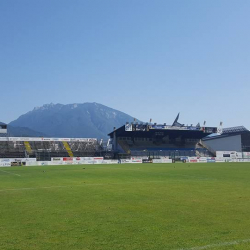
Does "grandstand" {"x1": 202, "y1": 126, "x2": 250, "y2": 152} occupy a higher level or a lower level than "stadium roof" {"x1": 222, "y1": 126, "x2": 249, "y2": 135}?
lower

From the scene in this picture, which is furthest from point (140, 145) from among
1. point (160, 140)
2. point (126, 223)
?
point (126, 223)

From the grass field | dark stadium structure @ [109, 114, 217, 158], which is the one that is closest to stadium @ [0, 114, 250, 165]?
dark stadium structure @ [109, 114, 217, 158]

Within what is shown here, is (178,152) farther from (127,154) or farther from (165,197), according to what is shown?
(165,197)

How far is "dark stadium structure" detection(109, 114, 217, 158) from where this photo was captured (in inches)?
3764

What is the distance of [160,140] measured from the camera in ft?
350

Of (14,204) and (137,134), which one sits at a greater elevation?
(137,134)

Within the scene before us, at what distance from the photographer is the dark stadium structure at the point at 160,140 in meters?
95.6

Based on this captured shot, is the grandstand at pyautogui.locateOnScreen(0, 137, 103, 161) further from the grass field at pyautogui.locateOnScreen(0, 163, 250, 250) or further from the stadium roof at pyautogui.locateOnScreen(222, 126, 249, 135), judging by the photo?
the grass field at pyautogui.locateOnScreen(0, 163, 250, 250)

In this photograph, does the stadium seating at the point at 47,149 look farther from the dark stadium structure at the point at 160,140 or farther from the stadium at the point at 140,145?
the dark stadium structure at the point at 160,140

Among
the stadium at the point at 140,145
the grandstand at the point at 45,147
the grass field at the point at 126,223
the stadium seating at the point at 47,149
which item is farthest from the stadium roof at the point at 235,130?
the grass field at the point at 126,223

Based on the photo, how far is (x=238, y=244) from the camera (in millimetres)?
6977

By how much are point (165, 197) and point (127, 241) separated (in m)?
7.71

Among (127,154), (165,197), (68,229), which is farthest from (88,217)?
(127,154)

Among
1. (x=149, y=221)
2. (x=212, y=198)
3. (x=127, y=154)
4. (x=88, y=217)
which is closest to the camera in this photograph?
(x=149, y=221)
